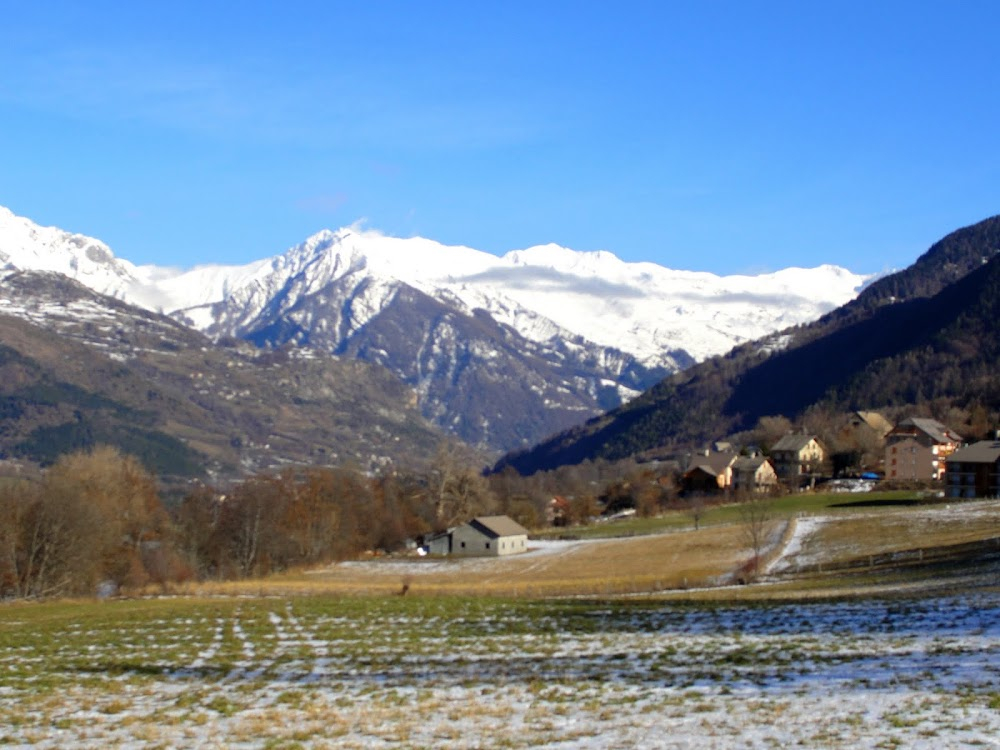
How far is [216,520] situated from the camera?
351 feet

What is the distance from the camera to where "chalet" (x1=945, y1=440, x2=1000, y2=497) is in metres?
112

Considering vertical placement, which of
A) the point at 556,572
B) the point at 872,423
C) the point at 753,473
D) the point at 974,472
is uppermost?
the point at 872,423

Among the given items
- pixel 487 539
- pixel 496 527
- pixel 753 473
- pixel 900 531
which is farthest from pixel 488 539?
pixel 753 473

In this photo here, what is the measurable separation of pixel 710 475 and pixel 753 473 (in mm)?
5661

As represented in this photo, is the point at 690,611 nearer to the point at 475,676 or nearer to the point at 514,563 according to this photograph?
the point at 475,676

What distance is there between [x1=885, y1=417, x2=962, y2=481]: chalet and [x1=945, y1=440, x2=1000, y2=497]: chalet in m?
A: 24.3

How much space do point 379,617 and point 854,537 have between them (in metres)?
48.7

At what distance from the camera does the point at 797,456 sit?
164 meters

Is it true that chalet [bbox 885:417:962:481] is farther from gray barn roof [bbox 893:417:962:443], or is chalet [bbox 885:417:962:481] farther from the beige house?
the beige house

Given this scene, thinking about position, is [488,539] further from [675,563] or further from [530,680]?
[530,680]

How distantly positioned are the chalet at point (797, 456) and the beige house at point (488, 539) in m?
61.9

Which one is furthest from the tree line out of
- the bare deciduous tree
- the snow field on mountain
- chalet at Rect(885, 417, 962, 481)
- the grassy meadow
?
the bare deciduous tree

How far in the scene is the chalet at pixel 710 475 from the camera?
154m

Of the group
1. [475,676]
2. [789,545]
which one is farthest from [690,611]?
[789,545]
